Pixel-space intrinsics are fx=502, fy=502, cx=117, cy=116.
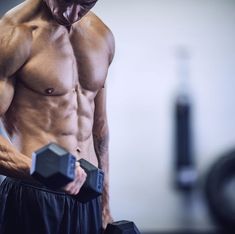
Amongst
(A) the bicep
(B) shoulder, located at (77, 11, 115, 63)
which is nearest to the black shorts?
(A) the bicep

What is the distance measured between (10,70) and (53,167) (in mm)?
306

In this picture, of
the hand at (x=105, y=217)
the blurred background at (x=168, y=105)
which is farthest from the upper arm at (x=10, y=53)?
the blurred background at (x=168, y=105)

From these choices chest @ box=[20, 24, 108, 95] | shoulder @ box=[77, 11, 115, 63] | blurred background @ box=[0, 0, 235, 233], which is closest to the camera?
chest @ box=[20, 24, 108, 95]

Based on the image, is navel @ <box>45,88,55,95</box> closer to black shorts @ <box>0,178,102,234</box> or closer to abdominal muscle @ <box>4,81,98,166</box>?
abdominal muscle @ <box>4,81,98,166</box>

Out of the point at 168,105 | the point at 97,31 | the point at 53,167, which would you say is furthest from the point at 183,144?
the point at 53,167

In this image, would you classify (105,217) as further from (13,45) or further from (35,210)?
(13,45)

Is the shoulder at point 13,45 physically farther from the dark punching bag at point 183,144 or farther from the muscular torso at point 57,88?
the dark punching bag at point 183,144

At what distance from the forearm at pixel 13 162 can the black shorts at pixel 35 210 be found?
140 mm

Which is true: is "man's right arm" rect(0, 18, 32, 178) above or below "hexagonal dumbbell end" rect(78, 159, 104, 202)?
above

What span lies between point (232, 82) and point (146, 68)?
58cm

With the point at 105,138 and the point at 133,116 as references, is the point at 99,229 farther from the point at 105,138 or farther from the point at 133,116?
the point at 133,116

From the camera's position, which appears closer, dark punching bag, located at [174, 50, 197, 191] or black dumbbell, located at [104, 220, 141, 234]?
black dumbbell, located at [104, 220, 141, 234]

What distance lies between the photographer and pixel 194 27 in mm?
3332

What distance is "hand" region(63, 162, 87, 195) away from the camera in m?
0.99
